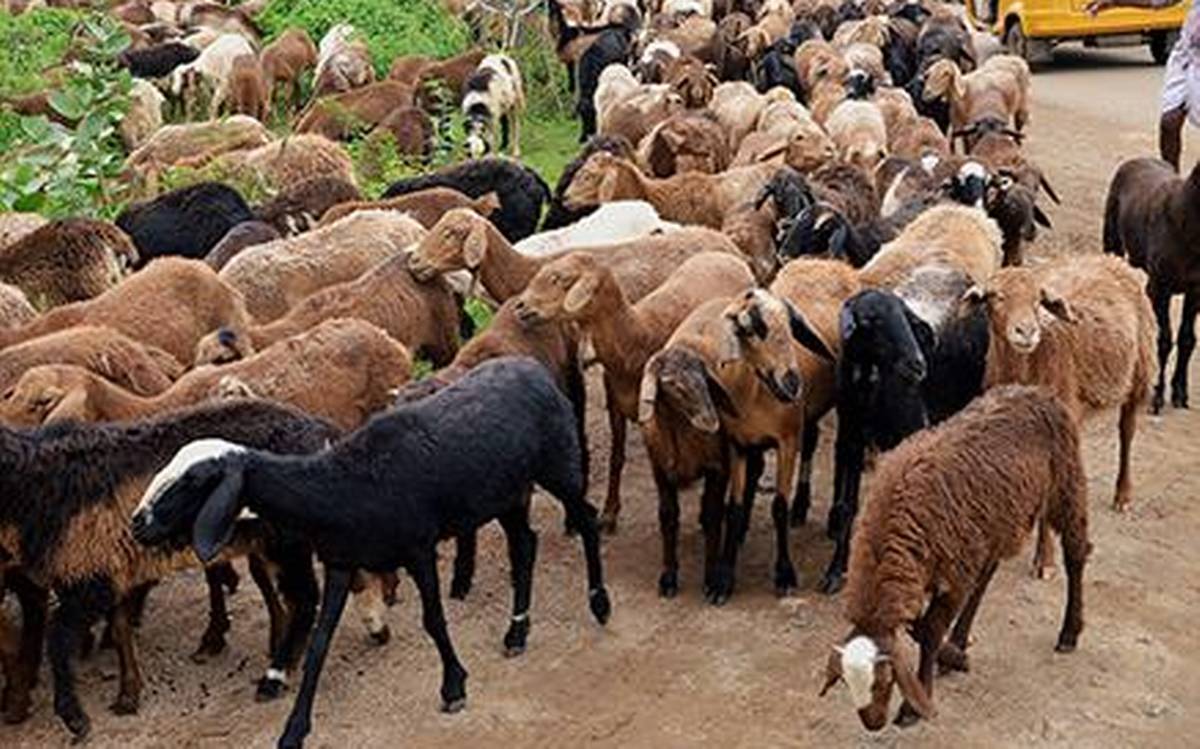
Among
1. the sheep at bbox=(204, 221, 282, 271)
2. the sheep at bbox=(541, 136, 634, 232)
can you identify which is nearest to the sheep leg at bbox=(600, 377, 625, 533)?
the sheep at bbox=(204, 221, 282, 271)

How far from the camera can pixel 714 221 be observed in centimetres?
1108

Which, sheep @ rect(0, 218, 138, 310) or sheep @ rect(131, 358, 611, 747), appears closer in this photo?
sheep @ rect(131, 358, 611, 747)

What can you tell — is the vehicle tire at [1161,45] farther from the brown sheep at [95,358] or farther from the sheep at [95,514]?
the sheep at [95,514]

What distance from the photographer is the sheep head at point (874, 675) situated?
5461 mm

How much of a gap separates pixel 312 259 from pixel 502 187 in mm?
2554

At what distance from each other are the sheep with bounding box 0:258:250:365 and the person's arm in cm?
1090

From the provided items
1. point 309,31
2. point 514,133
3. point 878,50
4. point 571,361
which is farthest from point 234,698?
point 309,31

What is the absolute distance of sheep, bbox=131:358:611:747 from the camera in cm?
559

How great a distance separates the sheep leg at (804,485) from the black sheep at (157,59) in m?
12.2

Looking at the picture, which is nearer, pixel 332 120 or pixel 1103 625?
pixel 1103 625

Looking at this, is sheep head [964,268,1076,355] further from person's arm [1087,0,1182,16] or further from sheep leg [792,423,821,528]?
person's arm [1087,0,1182,16]

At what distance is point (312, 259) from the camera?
9.45 meters

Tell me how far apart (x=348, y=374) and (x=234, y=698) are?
1.70 meters

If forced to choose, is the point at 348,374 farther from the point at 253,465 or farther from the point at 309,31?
the point at 309,31
